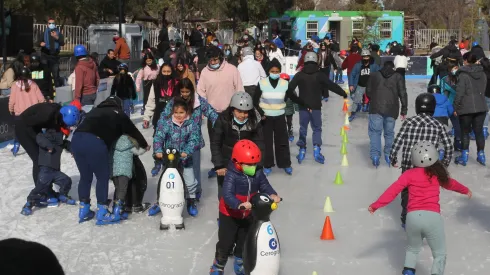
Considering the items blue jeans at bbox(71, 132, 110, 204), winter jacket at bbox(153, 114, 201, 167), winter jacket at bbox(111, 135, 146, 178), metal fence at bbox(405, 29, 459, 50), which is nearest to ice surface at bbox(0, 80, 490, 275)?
blue jeans at bbox(71, 132, 110, 204)

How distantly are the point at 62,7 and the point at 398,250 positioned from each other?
3049 cm

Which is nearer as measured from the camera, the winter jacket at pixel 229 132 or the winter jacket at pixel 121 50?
the winter jacket at pixel 229 132

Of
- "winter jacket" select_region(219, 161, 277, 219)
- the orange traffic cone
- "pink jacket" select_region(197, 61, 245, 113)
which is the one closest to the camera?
"winter jacket" select_region(219, 161, 277, 219)

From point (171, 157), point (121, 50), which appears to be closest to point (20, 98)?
point (171, 157)

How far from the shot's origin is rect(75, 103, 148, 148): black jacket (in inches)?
312

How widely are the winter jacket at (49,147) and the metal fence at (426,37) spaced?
130ft

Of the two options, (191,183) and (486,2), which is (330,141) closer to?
(191,183)

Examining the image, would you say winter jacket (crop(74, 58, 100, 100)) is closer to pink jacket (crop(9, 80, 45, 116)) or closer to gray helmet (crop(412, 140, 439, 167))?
pink jacket (crop(9, 80, 45, 116))

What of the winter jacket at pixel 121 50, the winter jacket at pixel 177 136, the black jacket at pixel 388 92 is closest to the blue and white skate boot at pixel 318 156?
the black jacket at pixel 388 92

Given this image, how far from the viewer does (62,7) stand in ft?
116

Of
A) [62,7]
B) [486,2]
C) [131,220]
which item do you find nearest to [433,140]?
[131,220]

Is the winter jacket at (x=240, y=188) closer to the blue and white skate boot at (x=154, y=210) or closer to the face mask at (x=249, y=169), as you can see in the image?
the face mask at (x=249, y=169)

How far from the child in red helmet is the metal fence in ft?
137

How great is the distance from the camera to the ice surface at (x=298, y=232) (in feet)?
22.7
